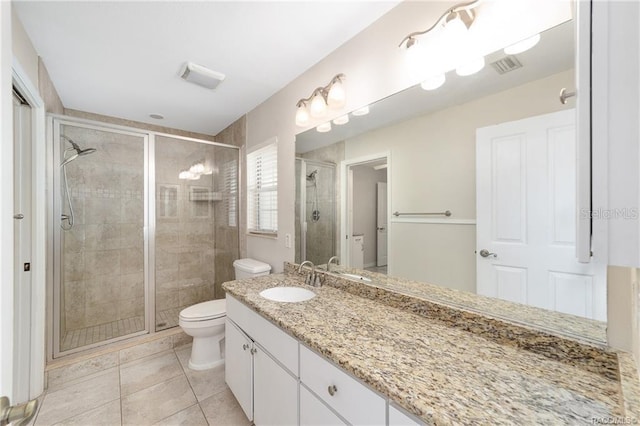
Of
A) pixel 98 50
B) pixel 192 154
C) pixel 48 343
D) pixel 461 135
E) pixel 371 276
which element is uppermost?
pixel 98 50

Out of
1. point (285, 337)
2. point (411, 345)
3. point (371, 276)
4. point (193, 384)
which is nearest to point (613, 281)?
point (411, 345)

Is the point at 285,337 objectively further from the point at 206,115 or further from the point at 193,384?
the point at 206,115

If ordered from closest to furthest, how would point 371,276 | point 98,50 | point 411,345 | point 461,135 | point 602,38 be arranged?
point 602,38, point 411,345, point 461,135, point 371,276, point 98,50

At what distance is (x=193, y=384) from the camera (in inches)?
75.8

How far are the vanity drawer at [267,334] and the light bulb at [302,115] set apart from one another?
52.2 inches

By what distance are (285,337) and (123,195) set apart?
2.44 m

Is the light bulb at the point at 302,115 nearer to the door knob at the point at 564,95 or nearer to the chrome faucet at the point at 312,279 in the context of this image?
the chrome faucet at the point at 312,279

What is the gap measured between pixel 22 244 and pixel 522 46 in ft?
9.36

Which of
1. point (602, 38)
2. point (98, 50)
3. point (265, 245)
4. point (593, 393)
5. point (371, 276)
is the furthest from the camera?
point (265, 245)

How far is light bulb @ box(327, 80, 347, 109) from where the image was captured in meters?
1.63

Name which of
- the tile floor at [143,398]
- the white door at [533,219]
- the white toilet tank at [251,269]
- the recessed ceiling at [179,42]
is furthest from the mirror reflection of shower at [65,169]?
the white door at [533,219]

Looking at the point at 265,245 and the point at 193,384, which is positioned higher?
the point at 265,245

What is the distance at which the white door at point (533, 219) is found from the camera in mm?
859

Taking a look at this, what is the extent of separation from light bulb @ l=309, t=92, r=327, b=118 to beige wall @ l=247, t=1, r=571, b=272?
65 mm
